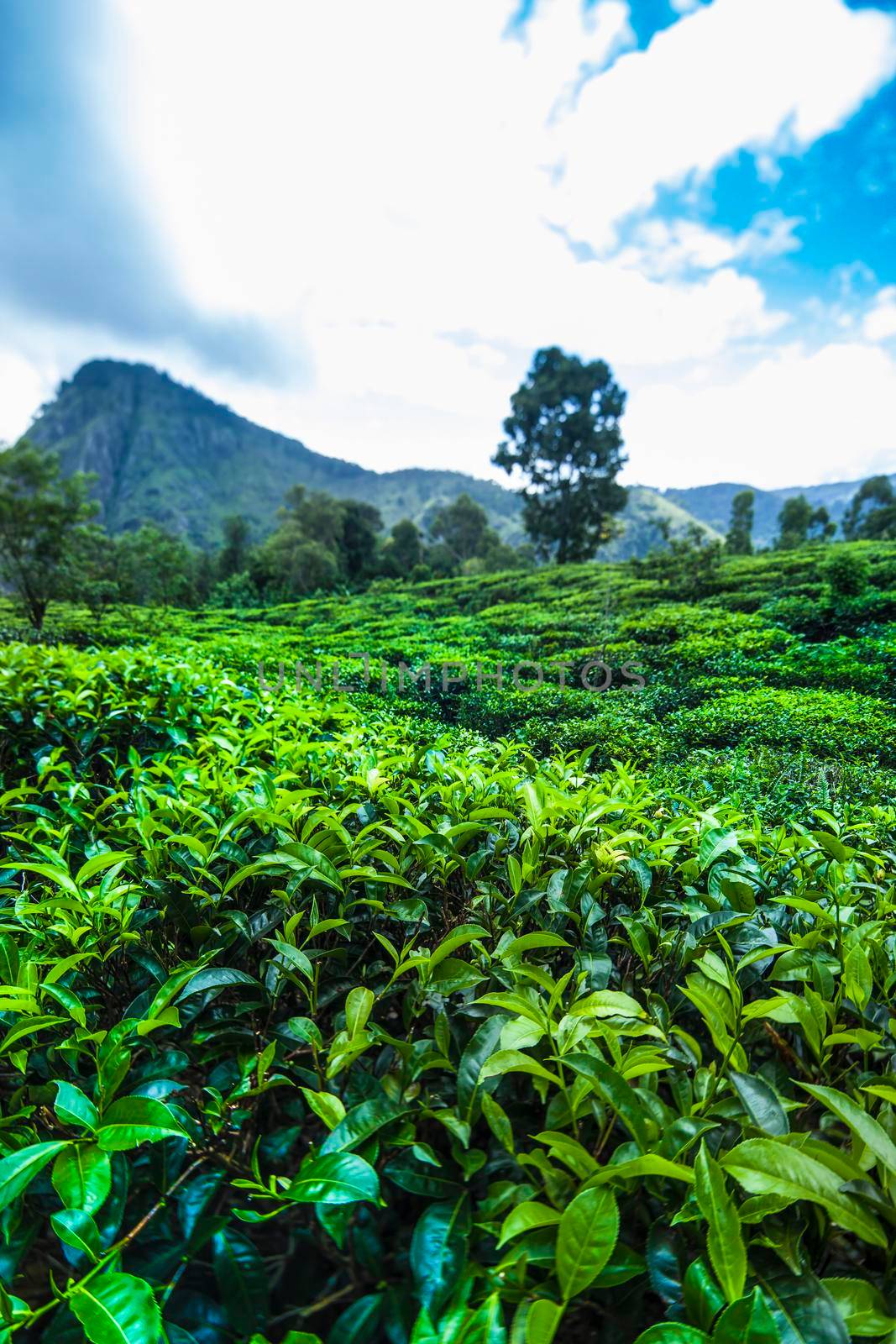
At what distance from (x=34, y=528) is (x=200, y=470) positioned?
344 ft

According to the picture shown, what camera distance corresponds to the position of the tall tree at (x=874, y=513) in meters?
26.6

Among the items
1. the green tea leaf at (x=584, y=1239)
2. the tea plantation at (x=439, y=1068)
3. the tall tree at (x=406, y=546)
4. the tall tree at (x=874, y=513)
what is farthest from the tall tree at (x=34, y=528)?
the tall tree at (x=874, y=513)

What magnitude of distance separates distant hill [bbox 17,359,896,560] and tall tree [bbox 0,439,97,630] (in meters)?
75.7

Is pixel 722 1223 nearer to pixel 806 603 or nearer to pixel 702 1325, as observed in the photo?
pixel 702 1325

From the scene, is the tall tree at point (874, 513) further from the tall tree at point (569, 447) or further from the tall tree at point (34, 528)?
the tall tree at point (34, 528)

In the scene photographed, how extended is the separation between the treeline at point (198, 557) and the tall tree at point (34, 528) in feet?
0.05

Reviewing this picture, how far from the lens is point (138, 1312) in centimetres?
58

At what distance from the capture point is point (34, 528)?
32.3ft

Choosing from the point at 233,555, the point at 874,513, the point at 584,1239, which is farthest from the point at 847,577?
the point at 874,513

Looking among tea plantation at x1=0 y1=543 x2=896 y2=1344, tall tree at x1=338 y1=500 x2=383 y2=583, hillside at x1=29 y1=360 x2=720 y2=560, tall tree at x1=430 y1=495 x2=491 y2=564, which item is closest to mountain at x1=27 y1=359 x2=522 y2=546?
hillside at x1=29 y1=360 x2=720 y2=560

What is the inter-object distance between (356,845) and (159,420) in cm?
13354

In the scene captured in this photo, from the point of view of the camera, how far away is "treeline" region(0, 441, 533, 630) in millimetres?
9805

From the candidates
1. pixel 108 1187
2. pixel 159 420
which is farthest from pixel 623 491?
pixel 159 420

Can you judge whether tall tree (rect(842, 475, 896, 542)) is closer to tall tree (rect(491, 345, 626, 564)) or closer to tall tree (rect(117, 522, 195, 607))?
tall tree (rect(491, 345, 626, 564))
